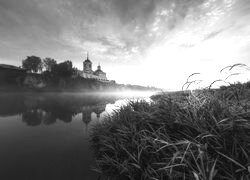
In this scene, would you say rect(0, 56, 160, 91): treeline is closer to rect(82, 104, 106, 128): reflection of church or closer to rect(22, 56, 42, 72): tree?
rect(22, 56, 42, 72): tree

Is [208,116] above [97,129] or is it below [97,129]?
above

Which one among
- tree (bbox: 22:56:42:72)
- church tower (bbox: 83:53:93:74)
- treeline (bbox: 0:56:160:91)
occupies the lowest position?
treeline (bbox: 0:56:160:91)

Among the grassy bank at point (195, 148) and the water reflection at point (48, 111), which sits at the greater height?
the grassy bank at point (195, 148)

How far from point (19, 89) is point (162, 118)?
64316mm

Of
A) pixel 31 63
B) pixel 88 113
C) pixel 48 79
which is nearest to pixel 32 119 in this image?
pixel 88 113

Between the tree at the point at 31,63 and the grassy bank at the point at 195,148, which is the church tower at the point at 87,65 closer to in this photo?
the tree at the point at 31,63

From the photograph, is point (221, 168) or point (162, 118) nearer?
point (221, 168)

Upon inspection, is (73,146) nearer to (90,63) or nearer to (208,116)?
(208,116)

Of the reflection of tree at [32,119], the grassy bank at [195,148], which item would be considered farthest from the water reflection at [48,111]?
the grassy bank at [195,148]

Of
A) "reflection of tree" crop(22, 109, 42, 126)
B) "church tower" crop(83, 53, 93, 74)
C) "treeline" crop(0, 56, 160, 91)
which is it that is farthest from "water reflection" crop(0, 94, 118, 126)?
"church tower" crop(83, 53, 93, 74)

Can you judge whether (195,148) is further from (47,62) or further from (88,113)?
(47,62)

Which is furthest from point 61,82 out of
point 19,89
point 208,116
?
point 208,116

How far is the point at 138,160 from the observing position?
1988 millimetres

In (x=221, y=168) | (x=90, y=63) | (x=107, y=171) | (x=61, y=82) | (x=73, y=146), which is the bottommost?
(x=73, y=146)
